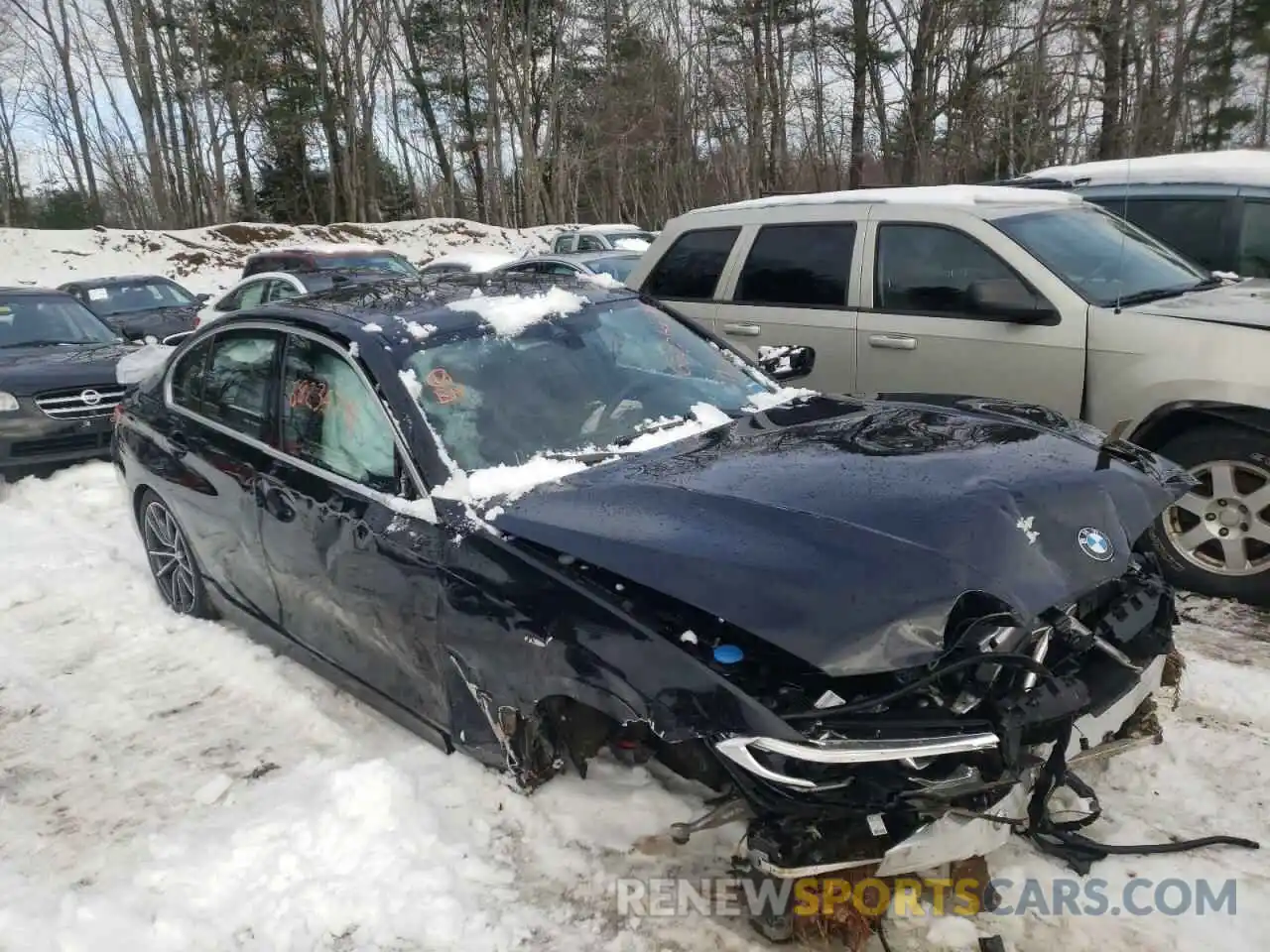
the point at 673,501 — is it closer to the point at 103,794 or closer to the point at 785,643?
the point at 785,643

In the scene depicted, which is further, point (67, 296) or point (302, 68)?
point (302, 68)

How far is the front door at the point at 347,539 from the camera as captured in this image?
3.05 m

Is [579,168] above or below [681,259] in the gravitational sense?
above

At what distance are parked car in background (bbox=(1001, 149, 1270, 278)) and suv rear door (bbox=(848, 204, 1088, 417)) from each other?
247cm

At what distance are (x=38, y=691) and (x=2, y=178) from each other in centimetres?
4568

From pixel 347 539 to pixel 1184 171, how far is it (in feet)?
24.3

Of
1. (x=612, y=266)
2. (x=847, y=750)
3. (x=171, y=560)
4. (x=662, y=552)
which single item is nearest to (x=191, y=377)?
(x=171, y=560)

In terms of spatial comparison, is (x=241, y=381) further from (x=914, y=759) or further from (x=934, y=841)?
(x=934, y=841)

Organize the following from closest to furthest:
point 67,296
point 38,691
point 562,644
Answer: point 562,644 < point 38,691 < point 67,296

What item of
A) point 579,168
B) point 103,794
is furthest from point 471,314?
point 579,168

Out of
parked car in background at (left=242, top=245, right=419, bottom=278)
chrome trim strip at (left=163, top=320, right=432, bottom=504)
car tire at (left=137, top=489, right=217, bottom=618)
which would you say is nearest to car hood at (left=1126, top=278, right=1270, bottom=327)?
chrome trim strip at (left=163, top=320, right=432, bottom=504)

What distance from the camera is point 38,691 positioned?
4.23m

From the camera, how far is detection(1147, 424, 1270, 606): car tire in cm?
417

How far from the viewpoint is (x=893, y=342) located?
544 centimetres
